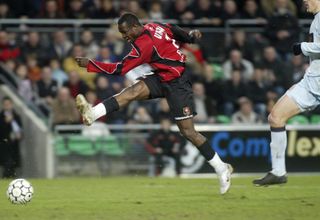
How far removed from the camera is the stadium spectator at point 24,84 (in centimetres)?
1756

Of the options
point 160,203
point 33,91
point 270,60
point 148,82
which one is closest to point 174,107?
point 148,82

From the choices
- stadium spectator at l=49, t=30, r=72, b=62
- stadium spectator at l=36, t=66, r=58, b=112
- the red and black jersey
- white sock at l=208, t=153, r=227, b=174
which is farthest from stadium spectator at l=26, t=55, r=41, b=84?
white sock at l=208, t=153, r=227, b=174

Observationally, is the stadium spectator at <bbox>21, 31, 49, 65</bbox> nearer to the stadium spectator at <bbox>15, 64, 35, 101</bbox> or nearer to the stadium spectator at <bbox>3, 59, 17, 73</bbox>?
the stadium spectator at <bbox>3, 59, 17, 73</bbox>

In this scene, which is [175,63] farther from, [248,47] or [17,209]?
[248,47]

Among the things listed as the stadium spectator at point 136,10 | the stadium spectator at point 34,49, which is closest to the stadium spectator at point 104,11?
the stadium spectator at point 136,10

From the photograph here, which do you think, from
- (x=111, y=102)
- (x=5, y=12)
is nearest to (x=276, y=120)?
(x=111, y=102)

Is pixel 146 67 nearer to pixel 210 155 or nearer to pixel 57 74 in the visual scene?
pixel 57 74

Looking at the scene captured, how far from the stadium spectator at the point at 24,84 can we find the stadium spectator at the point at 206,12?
4321 millimetres

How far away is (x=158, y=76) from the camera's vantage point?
1120 cm

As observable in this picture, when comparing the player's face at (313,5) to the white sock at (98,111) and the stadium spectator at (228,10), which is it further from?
the stadium spectator at (228,10)

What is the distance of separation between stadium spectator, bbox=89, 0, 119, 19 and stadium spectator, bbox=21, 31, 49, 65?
1751 mm

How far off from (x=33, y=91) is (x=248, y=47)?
195 inches

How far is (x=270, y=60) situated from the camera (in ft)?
63.4

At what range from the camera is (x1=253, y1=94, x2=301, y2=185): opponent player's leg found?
35.7 ft
